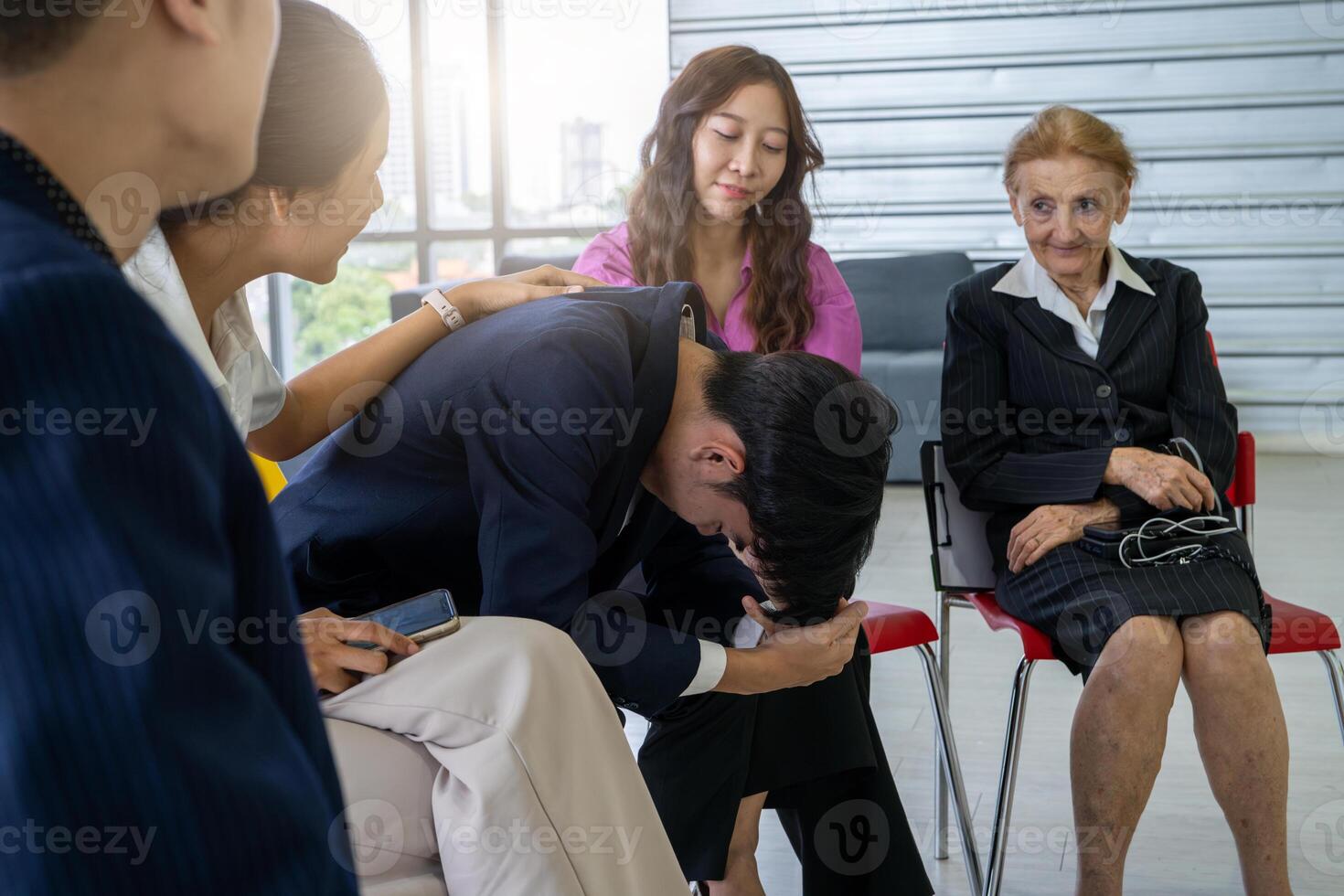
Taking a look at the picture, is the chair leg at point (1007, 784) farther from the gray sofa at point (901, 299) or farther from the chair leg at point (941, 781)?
the gray sofa at point (901, 299)

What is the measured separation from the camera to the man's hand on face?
4.54ft

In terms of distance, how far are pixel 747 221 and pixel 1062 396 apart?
2.47 feet

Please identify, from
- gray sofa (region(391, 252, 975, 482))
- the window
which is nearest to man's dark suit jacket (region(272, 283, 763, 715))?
gray sofa (region(391, 252, 975, 482))

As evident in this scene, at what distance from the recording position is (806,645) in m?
1.41

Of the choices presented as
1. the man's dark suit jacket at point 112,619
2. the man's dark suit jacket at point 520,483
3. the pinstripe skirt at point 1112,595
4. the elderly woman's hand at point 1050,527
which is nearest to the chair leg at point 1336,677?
the pinstripe skirt at point 1112,595

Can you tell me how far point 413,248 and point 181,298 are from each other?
20.1ft

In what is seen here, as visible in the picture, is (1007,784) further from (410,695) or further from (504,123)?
(504,123)

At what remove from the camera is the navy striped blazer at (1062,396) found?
6.64 ft

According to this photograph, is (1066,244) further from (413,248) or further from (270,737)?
(413,248)

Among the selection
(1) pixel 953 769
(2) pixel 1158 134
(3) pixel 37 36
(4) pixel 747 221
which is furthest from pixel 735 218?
(2) pixel 1158 134

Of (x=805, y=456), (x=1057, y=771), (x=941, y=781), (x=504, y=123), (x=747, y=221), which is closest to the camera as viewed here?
(x=805, y=456)

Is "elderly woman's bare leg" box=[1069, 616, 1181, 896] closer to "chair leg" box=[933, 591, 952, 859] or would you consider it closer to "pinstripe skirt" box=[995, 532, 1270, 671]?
"pinstripe skirt" box=[995, 532, 1270, 671]

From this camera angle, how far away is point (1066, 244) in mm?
2115

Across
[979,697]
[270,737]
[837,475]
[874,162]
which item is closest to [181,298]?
[837,475]
